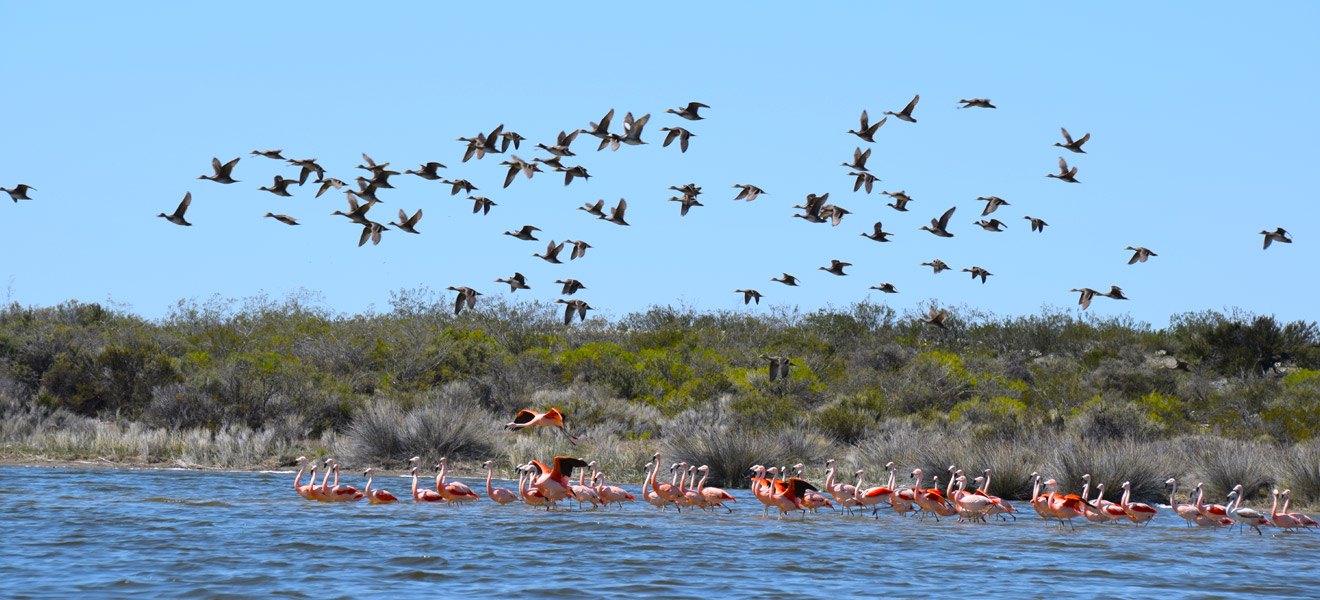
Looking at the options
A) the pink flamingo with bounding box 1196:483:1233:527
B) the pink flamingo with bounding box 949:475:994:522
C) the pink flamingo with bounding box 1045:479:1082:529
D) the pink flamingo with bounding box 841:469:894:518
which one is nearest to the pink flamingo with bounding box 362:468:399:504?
Answer: the pink flamingo with bounding box 841:469:894:518

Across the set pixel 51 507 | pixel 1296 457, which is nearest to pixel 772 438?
pixel 1296 457

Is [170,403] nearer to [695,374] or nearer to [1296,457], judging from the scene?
[695,374]

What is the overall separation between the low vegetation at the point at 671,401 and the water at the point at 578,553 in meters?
3.86

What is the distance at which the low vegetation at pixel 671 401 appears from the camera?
23734mm

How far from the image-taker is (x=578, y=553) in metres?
15.0

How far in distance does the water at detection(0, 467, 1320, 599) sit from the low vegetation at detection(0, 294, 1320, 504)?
386cm

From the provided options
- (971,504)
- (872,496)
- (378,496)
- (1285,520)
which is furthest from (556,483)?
(1285,520)

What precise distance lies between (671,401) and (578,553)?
16.5 metres

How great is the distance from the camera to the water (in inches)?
504

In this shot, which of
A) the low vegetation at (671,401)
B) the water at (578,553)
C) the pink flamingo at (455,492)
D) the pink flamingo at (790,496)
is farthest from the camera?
the low vegetation at (671,401)

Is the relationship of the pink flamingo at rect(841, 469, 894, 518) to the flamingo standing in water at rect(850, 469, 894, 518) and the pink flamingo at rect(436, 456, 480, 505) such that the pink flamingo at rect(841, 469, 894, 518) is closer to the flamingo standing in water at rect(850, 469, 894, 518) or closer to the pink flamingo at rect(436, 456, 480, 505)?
the flamingo standing in water at rect(850, 469, 894, 518)

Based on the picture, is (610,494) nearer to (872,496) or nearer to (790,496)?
(790,496)

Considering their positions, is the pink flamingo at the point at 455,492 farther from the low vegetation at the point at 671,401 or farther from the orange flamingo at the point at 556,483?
the low vegetation at the point at 671,401

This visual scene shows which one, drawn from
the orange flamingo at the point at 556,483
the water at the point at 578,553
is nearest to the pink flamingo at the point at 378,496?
the water at the point at 578,553
